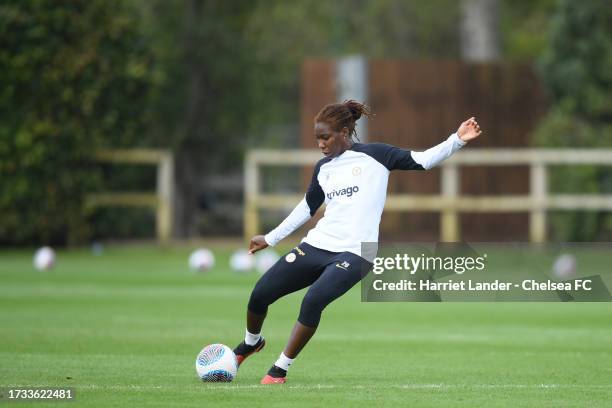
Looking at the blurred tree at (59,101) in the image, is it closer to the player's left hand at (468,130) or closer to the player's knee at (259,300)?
the player's knee at (259,300)

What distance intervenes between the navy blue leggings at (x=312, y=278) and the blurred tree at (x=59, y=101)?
1734 centimetres

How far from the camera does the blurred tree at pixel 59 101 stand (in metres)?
27.1

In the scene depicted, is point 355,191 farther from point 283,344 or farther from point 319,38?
point 319,38

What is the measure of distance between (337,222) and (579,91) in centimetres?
1880

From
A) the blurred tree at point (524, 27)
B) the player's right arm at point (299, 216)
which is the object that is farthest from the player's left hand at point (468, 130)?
the blurred tree at point (524, 27)

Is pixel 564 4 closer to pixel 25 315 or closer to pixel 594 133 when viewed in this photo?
pixel 594 133

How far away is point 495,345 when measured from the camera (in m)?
14.0

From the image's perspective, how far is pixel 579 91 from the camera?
28.2 meters

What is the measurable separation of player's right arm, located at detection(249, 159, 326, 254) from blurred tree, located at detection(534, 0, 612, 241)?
1751 cm

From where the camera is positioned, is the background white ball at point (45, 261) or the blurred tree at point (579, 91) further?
the blurred tree at point (579, 91)

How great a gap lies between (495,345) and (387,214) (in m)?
15.2

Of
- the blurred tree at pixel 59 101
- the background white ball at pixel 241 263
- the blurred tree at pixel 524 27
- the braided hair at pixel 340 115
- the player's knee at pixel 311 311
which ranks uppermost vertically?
the blurred tree at pixel 524 27

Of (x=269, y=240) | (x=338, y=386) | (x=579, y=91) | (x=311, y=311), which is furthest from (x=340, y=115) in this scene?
(x=579, y=91)

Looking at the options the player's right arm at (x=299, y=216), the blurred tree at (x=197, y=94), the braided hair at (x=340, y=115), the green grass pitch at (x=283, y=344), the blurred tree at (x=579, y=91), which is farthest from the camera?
the blurred tree at (x=197, y=94)
